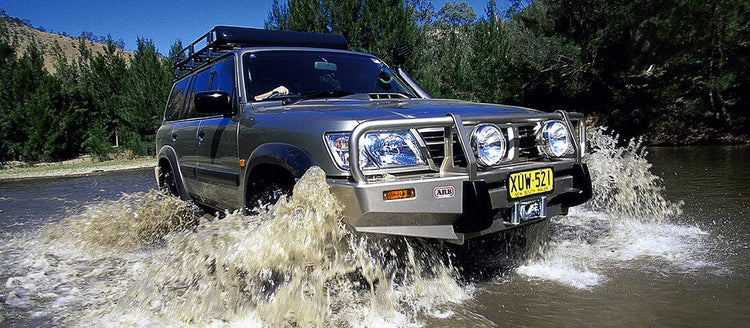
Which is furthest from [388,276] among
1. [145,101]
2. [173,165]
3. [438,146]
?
[145,101]

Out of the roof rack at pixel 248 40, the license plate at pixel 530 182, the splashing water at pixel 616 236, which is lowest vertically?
the splashing water at pixel 616 236

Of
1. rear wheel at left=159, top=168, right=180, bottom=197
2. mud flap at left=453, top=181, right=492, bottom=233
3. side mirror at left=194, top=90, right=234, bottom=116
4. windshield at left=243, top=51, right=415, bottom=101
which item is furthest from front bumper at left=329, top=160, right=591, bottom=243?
rear wheel at left=159, top=168, right=180, bottom=197

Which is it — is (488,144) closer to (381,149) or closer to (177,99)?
(381,149)

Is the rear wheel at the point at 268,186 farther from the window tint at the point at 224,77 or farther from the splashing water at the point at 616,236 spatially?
the splashing water at the point at 616,236

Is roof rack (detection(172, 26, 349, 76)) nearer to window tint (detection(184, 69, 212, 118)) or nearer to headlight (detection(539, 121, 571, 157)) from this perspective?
window tint (detection(184, 69, 212, 118))

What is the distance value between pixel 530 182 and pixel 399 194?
881 mm

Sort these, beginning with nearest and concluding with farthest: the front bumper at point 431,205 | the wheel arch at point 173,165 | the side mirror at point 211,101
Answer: the front bumper at point 431,205, the side mirror at point 211,101, the wheel arch at point 173,165

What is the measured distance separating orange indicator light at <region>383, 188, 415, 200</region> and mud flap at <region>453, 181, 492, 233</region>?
0.98 feet

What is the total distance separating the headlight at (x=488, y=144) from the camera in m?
2.89

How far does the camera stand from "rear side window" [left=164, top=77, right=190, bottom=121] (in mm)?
5477

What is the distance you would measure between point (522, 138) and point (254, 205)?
6.12 ft

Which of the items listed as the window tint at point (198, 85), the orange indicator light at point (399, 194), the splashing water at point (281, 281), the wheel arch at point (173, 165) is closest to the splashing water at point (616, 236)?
the splashing water at point (281, 281)

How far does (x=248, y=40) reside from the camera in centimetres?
516

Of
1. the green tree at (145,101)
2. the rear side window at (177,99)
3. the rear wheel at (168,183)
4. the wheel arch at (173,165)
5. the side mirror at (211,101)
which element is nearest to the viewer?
the side mirror at (211,101)
